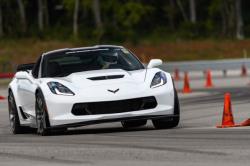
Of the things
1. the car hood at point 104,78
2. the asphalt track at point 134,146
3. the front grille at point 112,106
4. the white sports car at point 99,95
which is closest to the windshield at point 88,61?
the white sports car at point 99,95

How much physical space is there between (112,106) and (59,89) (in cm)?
79

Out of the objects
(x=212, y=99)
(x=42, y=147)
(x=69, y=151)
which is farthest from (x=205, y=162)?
(x=212, y=99)

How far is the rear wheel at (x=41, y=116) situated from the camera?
15055 mm

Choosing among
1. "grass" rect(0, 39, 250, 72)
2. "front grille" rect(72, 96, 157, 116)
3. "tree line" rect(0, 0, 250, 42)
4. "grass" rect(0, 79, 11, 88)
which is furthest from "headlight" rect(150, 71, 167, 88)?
"tree line" rect(0, 0, 250, 42)

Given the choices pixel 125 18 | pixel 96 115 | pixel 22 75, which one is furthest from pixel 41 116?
pixel 125 18

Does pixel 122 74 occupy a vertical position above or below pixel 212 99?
above

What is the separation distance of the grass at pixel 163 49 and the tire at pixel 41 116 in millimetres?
48961

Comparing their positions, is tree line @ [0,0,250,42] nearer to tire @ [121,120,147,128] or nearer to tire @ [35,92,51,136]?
tire @ [121,120,147,128]

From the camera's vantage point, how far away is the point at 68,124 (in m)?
14.9

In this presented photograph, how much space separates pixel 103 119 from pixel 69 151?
275 cm

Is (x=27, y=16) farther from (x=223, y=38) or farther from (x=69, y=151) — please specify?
(x=69, y=151)

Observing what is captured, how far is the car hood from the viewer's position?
1498 centimetres

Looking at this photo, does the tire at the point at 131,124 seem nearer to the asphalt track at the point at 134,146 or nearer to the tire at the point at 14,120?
the asphalt track at the point at 134,146

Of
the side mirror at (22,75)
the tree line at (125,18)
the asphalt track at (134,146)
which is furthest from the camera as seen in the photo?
the tree line at (125,18)
